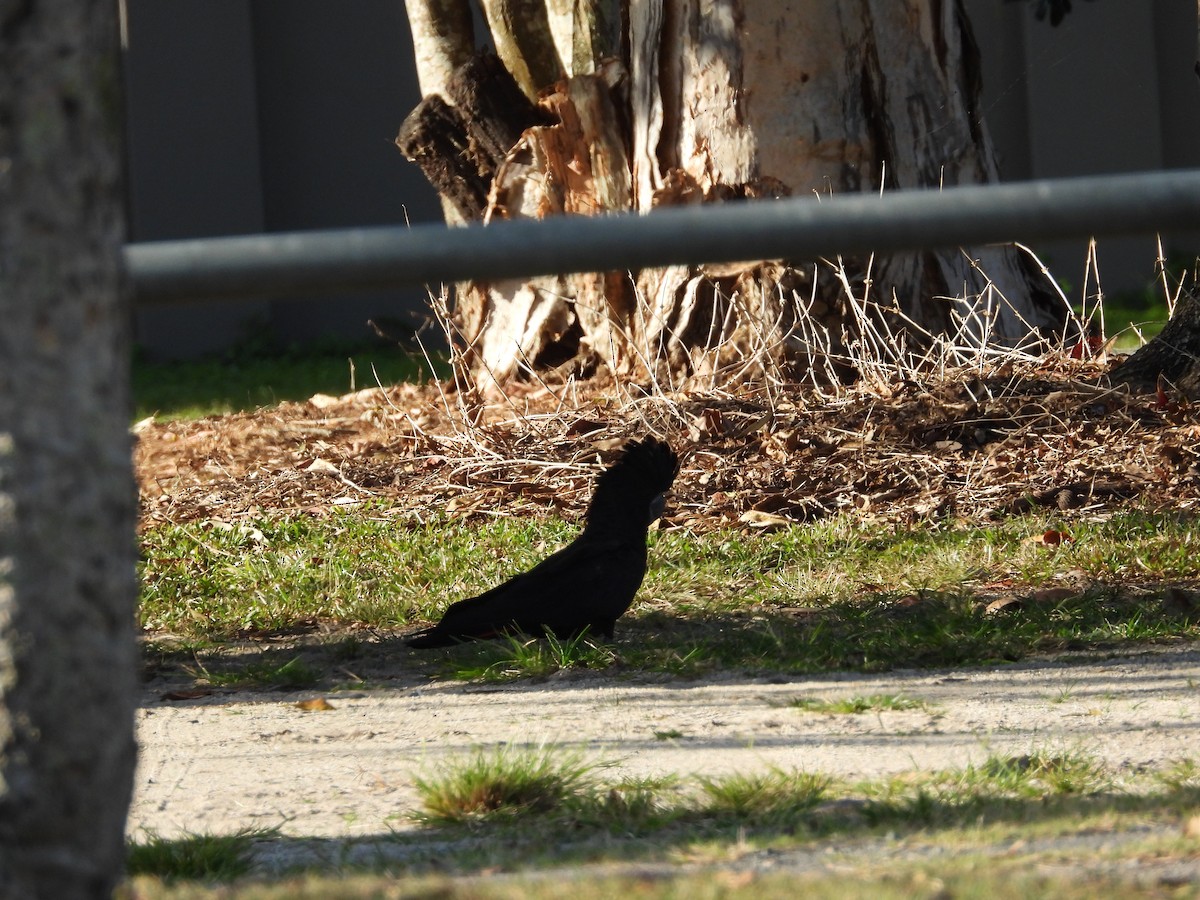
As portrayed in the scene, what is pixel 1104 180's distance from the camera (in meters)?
1.55

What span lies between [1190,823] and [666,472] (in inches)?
103

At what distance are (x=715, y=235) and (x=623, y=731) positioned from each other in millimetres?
1912

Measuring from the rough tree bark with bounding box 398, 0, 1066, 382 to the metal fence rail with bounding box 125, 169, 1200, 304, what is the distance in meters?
5.18

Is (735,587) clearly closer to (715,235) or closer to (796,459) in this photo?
(796,459)

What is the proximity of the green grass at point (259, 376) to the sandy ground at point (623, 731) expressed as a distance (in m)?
6.17

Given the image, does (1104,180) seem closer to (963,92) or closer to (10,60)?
(10,60)

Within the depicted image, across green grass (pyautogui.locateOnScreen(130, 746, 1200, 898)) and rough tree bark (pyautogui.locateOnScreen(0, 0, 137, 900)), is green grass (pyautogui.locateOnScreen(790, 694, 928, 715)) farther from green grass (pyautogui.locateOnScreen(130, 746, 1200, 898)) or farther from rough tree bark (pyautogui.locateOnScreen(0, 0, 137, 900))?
rough tree bark (pyautogui.locateOnScreen(0, 0, 137, 900))

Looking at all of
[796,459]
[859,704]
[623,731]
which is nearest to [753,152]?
[796,459]

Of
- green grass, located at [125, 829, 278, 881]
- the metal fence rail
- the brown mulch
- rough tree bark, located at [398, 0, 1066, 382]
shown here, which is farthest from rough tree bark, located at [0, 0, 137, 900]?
rough tree bark, located at [398, 0, 1066, 382]

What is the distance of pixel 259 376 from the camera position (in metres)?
13.1

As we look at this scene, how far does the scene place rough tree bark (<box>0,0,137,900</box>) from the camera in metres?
1.46

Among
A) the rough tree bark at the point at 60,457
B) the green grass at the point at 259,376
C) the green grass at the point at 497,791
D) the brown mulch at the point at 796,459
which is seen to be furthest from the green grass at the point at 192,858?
the green grass at the point at 259,376

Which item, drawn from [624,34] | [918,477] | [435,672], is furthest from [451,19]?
[435,672]

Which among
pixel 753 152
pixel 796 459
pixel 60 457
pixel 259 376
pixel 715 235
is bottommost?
pixel 796 459
